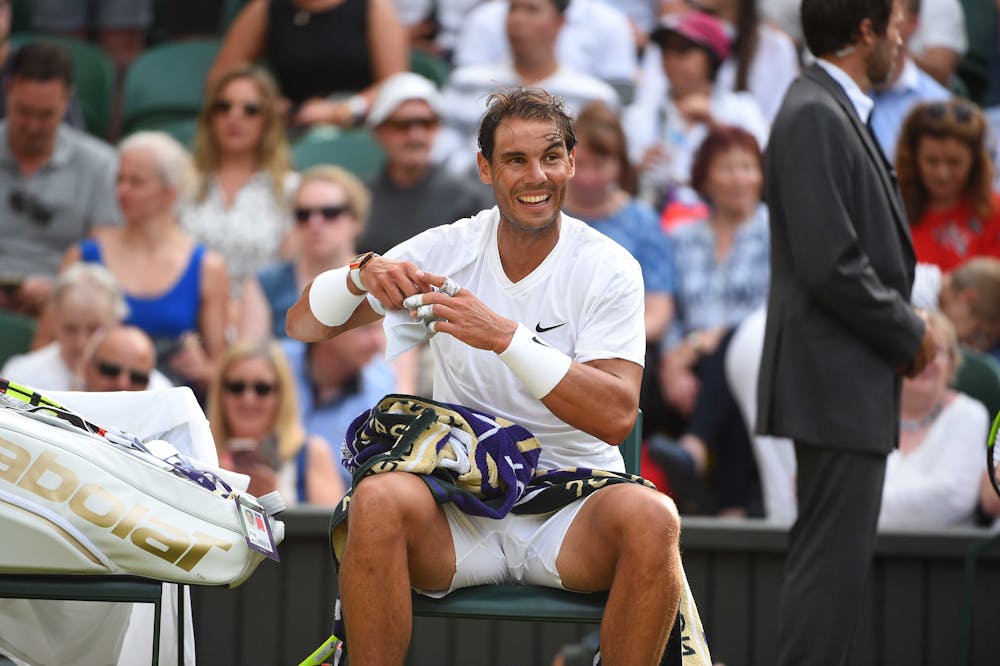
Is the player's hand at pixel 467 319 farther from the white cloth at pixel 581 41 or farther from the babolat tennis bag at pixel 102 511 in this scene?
the white cloth at pixel 581 41

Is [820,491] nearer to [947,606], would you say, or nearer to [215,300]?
[947,606]

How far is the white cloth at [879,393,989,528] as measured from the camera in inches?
186

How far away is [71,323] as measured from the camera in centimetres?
566

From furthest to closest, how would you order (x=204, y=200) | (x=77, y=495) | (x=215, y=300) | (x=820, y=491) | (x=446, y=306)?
(x=204, y=200) → (x=215, y=300) → (x=820, y=491) → (x=446, y=306) → (x=77, y=495)

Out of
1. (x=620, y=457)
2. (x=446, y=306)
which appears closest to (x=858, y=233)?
(x=620, y=457)

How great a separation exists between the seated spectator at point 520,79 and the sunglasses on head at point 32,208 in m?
1.72

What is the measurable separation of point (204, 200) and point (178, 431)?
3352 millimetres

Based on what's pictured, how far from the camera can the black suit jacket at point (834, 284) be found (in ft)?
12.5

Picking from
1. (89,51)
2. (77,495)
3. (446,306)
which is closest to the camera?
(77,495)

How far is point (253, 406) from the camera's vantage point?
5418 mm

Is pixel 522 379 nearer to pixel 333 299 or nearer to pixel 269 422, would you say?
pixel 333 299

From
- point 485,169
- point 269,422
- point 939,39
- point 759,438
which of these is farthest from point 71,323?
point 939,39

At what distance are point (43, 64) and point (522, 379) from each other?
429 centimetres

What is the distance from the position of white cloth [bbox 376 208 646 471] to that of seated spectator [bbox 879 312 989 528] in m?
1.70
